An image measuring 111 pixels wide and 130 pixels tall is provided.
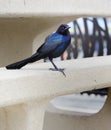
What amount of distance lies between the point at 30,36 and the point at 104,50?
159 centimetres

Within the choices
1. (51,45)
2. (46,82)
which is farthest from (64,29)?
(46,82)

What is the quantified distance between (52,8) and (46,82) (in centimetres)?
40

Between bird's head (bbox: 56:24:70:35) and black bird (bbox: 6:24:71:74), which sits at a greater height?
bird's head (bbox: 56:24:70:35)

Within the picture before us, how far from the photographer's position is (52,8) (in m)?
1.62

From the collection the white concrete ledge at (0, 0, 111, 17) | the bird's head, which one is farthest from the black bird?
the white concrete ledge at (0, 0, 111, 17)

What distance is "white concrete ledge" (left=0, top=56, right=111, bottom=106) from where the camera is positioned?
46.7 inches

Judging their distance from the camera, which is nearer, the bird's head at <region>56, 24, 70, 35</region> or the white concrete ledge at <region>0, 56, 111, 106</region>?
the white concrete ledge at <region>0, 56, 111, 106</region>

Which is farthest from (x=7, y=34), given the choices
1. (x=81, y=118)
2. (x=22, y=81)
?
(x=22, y=81)

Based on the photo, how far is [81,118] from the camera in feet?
7.23

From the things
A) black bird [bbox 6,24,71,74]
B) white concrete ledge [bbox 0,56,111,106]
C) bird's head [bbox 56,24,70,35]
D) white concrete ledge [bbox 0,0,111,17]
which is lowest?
white concrete ledge [bbox 0,56,111,106]

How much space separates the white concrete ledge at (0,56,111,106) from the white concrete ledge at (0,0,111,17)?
19cm

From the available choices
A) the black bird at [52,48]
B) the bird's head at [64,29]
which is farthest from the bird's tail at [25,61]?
the bird's head at [64,29]

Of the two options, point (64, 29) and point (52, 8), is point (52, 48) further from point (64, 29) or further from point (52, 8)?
point (52, 8)

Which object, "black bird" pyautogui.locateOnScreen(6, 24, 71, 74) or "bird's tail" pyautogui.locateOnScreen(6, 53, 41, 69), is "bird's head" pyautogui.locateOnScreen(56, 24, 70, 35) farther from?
"bird's tail" pyautogui.locateOnScreen(6, 53, 41, 69)
